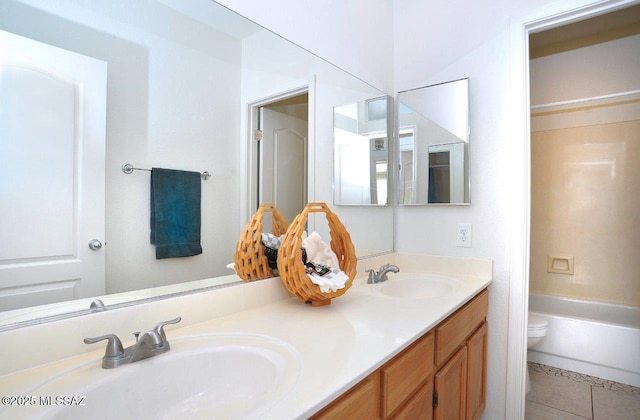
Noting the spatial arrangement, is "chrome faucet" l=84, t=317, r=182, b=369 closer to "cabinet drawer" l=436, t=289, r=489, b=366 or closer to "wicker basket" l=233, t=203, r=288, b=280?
"wicker basket" l=233, t=203, r=288, b=280

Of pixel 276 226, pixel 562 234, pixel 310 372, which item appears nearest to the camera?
pixel 310 372

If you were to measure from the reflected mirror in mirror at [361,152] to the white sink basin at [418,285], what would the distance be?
0.46 m

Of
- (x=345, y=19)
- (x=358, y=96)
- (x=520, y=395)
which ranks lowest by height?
(x=520, y=395)

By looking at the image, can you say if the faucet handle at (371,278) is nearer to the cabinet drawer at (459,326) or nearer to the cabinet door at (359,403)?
the cabinet drawer at (459,326)

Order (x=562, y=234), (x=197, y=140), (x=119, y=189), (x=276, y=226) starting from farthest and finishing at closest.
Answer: (x=562, y=234) < (x=276, y=226) < (x=197, y=140) < (x=119, y=189)

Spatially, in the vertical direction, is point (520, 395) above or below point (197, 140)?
below

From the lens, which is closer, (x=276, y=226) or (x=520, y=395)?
(x=276, y=226)

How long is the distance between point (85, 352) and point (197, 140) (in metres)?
0.64

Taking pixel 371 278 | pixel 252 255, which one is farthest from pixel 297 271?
pixel 371 278

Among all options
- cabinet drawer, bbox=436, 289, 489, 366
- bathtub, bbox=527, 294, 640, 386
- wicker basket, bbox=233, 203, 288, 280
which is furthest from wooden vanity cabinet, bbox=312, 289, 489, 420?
bathtub, bbox=527, 294, 640, 386

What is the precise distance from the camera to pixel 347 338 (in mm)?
882

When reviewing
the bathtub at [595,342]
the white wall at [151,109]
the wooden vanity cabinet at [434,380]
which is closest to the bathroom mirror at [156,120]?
the white wall at [151,109]

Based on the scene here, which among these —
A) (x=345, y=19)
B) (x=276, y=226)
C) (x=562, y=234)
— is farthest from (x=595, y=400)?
(x=345, y=19)

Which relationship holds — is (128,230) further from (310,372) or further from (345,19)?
(345,19)
